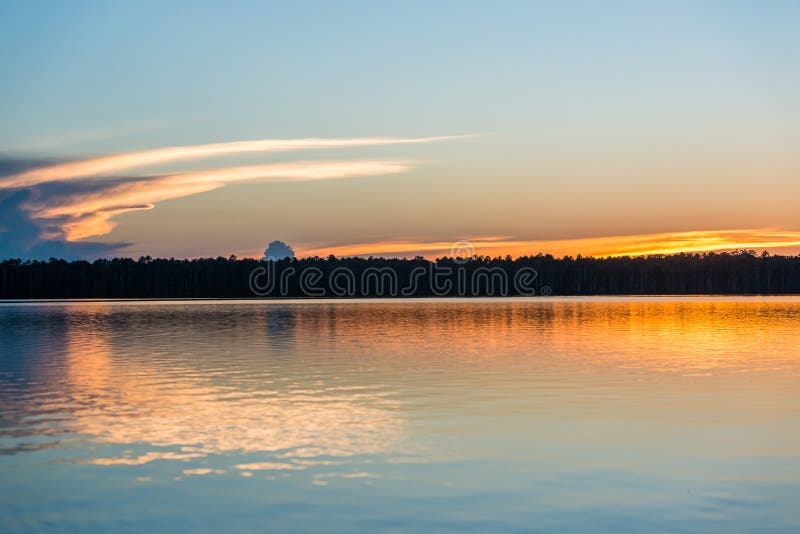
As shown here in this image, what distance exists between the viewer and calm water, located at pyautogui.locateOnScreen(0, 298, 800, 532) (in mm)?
15031

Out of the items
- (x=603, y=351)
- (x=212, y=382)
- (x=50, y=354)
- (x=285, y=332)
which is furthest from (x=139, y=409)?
(x=285, y=332)

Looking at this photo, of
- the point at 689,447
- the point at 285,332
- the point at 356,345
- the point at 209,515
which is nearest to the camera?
the point at 209,515

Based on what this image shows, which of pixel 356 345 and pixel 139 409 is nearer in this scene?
pixel 139 409

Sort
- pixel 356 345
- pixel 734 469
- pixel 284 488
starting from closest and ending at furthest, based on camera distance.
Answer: pixel 284 488 → pixel 734 469 → pixel 356 345

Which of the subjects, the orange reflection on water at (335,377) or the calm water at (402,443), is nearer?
the calm water at (402,443)

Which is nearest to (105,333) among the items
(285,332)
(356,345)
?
(285,332)

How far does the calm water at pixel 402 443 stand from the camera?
49.3 feet

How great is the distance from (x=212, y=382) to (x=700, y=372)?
2136 centimetres

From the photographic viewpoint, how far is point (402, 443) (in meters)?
20.9

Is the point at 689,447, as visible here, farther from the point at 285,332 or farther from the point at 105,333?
the point at 105,333

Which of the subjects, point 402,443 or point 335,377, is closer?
point 402,443

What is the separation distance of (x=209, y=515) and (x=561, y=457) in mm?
8507

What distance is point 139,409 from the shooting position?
26.5 metres

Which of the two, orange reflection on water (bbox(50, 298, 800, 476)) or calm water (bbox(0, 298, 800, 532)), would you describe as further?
orange reflection on water (bbox(50, 298, 800, 476))
